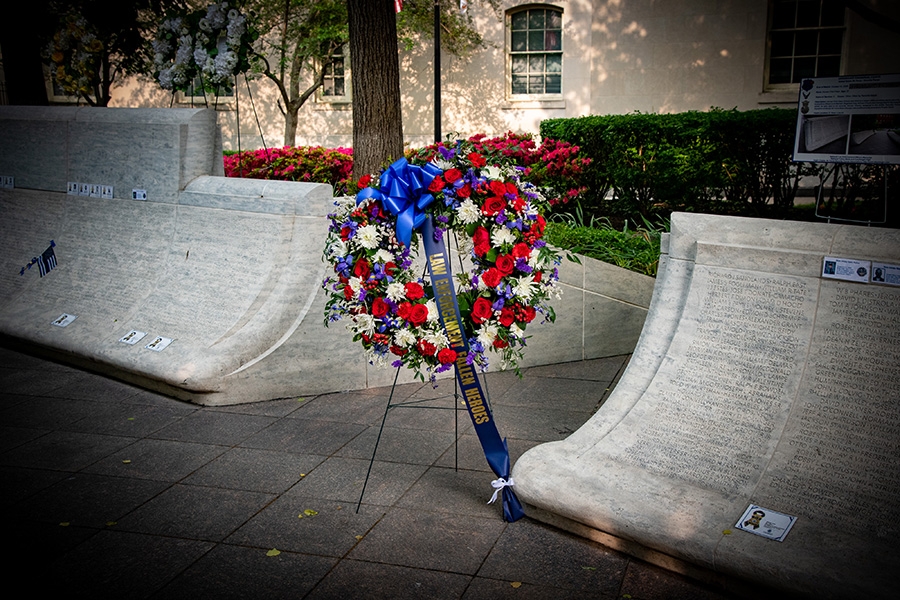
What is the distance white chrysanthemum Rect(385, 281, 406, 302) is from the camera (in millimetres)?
3832

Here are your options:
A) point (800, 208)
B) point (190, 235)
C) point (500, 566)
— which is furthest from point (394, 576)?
point (800, 208)

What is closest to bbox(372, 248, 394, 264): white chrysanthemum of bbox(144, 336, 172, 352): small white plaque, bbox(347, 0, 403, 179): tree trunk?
bbox(144, 336, 172, 352): small white plaque

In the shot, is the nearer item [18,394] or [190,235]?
[18,394]

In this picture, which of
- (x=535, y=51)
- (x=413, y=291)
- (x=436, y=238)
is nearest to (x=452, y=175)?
(x=436, y=238)

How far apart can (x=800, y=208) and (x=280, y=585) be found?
28.5ft

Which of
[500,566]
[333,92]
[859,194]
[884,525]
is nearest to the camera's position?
[884,525]

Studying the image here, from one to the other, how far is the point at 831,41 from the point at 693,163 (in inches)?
366

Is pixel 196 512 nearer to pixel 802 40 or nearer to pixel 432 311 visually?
pixel 432 311

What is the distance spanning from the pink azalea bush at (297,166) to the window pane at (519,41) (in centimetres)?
885

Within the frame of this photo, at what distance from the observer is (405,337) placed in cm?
388

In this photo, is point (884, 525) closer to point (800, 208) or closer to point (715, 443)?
point (715, 443)

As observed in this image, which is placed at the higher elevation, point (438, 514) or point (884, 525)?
point (884, 525)

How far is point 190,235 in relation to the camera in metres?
6.95

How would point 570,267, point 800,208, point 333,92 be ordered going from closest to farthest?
1. point 570,267
2. point 800,208
3. point 333,92
